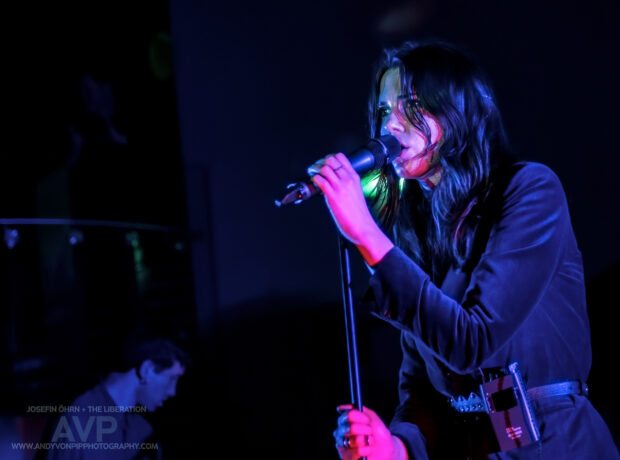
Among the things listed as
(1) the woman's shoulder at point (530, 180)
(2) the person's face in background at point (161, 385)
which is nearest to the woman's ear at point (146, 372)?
(2) the person's face in background at point (161, 385)

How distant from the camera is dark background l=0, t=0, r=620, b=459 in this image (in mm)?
1777

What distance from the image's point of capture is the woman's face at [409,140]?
111 cm

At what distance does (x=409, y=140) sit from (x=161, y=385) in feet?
5.44

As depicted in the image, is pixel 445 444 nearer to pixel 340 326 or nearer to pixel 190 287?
pixel 340 326

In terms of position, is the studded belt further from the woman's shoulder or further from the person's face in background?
the person's face in background

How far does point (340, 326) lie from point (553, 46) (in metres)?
1.22

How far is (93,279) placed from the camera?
2.49m

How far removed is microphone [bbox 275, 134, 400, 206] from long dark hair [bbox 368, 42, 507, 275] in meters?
0.08

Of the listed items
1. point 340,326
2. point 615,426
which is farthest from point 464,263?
point 340,326

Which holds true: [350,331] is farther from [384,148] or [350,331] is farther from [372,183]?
[372,183]

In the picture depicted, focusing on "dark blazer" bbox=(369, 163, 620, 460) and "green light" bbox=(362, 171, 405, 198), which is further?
"green light" bbox=(362, 171, 405, 198)

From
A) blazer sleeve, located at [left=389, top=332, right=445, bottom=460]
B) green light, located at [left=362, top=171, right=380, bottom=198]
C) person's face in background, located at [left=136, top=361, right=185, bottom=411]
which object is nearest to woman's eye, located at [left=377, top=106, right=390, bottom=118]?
green light, located at [left=362, top=171, right=380, bottom=198]

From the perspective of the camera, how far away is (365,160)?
3.28 ft

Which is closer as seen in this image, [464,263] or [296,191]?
[296,191]
